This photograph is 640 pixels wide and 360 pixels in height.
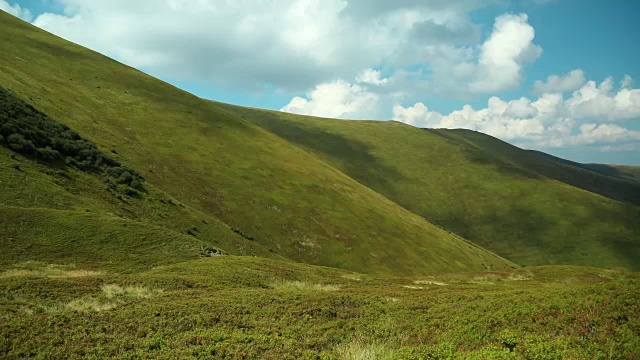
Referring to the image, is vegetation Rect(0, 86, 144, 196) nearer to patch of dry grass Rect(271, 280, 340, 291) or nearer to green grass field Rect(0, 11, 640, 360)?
green grass field Rect(0, 11, 640, 360)

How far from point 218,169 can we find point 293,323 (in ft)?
244

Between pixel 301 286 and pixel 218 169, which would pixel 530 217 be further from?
pixel 301 286

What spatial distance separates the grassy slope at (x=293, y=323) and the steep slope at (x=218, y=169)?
30647 mm

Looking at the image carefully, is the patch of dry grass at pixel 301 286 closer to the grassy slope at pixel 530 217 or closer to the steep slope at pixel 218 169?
the steep slope at pixel 218 169

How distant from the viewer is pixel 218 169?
89688 mm

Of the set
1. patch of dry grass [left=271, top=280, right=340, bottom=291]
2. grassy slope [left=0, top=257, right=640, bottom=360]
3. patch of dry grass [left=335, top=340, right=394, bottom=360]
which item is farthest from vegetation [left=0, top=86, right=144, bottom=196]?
patch of dry grass [left=335, top=340, right=394, bottom=360]

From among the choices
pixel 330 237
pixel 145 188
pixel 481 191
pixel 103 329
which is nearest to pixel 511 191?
pixel 481 191

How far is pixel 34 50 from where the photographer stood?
342ft

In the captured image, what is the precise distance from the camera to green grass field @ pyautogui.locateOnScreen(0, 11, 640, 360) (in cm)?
1510

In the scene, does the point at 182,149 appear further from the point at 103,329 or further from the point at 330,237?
the point at 103,329

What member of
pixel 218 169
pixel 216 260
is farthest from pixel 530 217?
pixel 216 260

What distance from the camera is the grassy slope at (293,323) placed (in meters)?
13.7

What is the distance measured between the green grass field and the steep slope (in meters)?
0.54

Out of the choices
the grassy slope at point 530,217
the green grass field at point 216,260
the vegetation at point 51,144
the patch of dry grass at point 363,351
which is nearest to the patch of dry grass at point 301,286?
the green grass field at point 216,260
